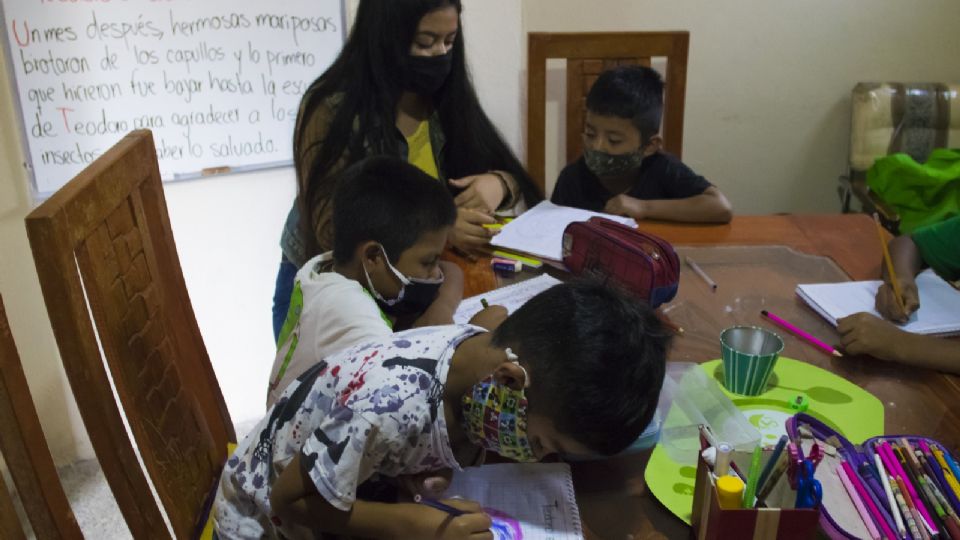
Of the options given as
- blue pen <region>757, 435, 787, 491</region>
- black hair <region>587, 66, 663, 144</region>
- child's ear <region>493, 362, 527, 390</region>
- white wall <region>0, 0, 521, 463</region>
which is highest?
black hair <region>587, 66, 663, 144</region>

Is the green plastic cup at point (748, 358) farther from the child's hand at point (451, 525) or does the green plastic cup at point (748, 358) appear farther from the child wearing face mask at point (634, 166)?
the child wearing face mask at point (634, 166)

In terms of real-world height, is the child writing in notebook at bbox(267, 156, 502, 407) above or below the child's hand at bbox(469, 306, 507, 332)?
above

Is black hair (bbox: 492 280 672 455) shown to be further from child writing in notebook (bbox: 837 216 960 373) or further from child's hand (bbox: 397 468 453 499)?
child writing in notebook (bbox: 837 216 960 373)

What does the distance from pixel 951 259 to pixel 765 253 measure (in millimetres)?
333

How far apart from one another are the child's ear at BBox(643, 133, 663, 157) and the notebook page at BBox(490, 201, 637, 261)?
240mm

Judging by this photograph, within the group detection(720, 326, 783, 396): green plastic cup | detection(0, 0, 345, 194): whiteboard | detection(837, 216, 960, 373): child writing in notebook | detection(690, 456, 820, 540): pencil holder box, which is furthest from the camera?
detection(0, 0, 345, 194): whiteboard

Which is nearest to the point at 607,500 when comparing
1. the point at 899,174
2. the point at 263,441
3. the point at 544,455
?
the point at 544,455

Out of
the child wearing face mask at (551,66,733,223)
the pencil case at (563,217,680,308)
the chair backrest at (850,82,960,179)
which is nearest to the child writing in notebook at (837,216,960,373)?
the pencil case at (563,217,680,308)

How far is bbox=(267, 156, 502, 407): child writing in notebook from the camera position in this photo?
1130 mm

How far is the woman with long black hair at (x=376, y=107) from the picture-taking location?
61.0 inches

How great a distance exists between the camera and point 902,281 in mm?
1358

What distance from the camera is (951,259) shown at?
150 centimetres

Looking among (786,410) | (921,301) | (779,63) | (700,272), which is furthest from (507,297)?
(779,63)

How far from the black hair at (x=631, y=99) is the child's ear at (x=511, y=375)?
113cm
